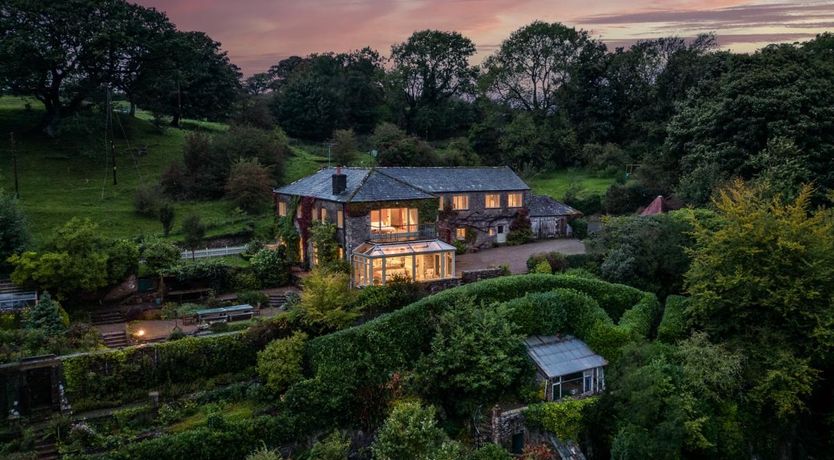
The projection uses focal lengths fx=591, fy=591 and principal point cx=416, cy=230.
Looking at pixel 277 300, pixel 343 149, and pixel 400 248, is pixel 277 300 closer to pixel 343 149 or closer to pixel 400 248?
pixel 400 248

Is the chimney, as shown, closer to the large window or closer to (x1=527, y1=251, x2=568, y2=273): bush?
the large window

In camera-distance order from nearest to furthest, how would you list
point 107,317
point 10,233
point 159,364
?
1. point 159,364
2. point 107,317
3. point 10,233

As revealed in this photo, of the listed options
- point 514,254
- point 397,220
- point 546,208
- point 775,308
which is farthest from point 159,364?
point 546,208

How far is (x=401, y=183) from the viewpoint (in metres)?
32.1

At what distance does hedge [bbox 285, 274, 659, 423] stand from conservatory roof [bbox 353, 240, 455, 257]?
5.58 m

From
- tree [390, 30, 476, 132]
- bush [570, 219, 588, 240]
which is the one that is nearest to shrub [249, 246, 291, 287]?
bush [570, 219, 588, 240]

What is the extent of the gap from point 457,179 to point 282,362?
21.4 meters

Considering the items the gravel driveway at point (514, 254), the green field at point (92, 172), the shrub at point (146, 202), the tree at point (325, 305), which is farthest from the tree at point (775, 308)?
the shrub at point (146, 202)

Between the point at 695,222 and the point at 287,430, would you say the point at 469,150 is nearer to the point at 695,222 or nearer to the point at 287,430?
the point at 695,222

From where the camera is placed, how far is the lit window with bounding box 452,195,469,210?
3850 cm

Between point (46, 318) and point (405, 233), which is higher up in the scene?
point (405, 233)

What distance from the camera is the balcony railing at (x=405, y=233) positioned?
1190 inches

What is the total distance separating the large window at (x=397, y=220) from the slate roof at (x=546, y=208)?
12.7 metres

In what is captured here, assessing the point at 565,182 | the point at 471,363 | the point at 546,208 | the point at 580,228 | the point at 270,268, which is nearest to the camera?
the point at 471,363
